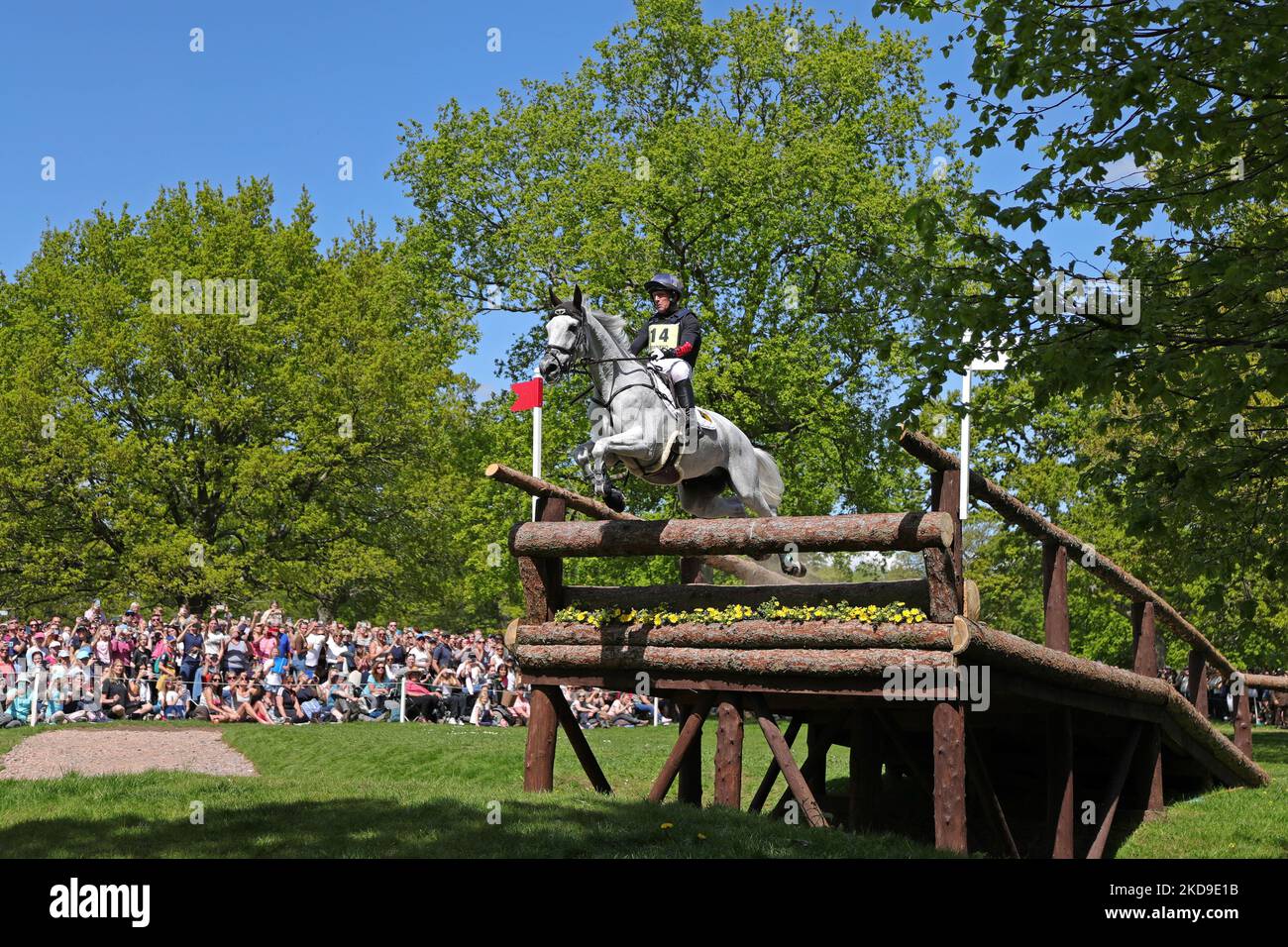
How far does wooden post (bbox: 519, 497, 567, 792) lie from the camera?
1218cm

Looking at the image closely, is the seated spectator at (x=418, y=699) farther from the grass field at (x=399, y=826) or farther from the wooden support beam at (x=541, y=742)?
the wooden support beam at (x=541, y=742)

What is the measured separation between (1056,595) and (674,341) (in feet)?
15.9

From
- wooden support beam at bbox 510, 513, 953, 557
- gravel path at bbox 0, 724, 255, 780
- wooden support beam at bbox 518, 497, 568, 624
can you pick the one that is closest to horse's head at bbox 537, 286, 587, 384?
wooden support beam at bbox 510, 513, 953, 557

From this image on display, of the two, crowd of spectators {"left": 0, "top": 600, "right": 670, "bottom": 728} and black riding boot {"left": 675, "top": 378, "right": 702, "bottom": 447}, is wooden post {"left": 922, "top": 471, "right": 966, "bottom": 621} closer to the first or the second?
black riding boot {"left": 675, "top": 378, "right": 702, "bottom": 447}

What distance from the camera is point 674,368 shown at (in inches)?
504

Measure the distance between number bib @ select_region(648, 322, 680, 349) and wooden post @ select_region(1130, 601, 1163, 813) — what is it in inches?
278

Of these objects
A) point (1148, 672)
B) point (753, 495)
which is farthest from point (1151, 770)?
point (753, 495)

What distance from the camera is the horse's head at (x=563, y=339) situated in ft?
37.9

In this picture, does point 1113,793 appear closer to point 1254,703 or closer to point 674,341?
point 674,341

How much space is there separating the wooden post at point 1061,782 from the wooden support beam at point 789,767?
3264 millimetres

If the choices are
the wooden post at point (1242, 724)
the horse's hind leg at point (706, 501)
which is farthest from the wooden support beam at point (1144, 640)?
the horse's hind leg at point (706, 501)
